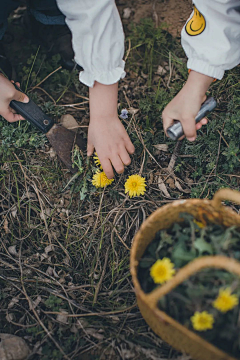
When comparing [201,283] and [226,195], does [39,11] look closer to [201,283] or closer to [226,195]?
[226,195]

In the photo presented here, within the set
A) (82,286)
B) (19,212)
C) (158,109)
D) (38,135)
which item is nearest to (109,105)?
(158,109)

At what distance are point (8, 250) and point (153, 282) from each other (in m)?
1.02

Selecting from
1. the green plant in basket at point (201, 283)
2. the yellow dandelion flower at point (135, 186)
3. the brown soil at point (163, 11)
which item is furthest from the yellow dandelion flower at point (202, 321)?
the brown soil at point (163, 11)

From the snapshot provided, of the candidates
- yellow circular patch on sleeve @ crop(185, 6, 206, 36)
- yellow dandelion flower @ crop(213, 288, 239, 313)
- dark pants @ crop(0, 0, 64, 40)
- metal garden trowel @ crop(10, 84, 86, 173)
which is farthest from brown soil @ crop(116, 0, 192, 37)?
yellow dandelion flower @ crop(213, 288, 239, 313)

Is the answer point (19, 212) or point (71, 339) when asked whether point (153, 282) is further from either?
point (19, 212)

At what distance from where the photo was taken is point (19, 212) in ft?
6.05

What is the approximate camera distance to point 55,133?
1908 millimetres

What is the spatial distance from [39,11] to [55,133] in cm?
95

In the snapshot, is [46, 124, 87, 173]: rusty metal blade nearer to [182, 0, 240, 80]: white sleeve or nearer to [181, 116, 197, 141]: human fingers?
[181, 116, 197, 141]: human fingers

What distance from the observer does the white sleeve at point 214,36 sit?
1390 millimetres

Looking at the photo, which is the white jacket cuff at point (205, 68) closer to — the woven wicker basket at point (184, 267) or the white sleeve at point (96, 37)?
the white sleeve at point (96, 37)

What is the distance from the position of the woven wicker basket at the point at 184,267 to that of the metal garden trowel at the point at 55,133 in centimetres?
83

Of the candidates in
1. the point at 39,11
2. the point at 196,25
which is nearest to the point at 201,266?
the point at 196,25

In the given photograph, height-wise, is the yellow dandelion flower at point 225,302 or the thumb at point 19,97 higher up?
the thumb at point 19,97
